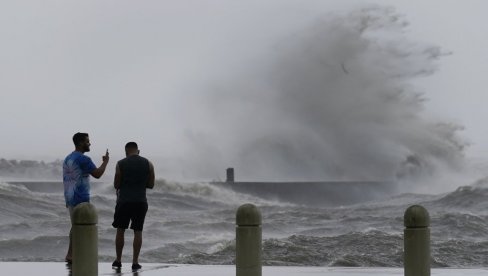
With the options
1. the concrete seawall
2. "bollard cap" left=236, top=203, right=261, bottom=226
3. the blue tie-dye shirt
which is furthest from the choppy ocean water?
the concrete seawall

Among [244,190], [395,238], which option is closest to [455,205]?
[395,238]

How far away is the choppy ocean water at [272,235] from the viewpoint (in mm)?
23578

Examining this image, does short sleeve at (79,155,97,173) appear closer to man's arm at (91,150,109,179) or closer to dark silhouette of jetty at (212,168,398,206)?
man's arm at (91,150,109,179)

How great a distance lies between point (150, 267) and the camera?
608 inches

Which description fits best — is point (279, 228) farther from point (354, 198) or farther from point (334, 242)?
point (354, 198)

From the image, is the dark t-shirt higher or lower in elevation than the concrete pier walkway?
higher

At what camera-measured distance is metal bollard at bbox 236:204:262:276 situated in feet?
38.5

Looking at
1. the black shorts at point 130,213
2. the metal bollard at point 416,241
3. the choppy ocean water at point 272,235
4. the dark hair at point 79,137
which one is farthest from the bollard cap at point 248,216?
the choppy ocean water at point 272,235

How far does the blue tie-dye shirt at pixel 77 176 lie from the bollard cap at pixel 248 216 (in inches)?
102

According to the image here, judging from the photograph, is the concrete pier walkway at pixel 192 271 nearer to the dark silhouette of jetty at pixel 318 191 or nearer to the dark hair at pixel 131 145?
the dark hair at pixel 131 145

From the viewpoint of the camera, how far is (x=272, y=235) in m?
35.8

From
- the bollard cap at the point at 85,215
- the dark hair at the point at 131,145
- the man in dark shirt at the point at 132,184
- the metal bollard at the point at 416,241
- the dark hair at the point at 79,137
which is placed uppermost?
the dark hair at the point at 79,137

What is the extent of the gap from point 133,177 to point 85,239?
8.82 ft

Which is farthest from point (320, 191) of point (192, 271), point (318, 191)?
point (192, 271)
